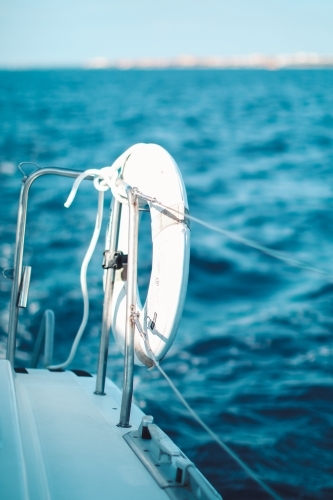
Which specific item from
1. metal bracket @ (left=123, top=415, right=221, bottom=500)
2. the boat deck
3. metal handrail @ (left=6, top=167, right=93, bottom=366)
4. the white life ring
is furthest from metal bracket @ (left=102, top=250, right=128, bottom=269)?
metal bracket @ (left=123, top=415, right=221, bottom=500)

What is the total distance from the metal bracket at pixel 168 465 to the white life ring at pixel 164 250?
238 mm

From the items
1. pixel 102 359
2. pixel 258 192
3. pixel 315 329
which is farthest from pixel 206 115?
pixel 102 359

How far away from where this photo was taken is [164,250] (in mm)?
1793

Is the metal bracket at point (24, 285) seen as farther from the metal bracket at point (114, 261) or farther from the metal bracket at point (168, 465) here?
the metal bracket at point (168, 465)

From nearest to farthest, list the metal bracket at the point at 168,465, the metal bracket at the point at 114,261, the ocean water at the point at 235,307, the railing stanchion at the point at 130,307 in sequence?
the metal bracket at the point at 168,465 → the railing stanchion at the point at 130,307 → the metal bracket at the point at 114,261 → the ocean water at the point at 235,307

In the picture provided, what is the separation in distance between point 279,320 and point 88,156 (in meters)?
10.4

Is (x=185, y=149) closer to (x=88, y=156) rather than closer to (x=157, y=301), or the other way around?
(x=88, y=156)

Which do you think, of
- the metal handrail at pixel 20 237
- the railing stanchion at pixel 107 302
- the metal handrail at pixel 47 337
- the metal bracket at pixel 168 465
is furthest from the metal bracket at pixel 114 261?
the metal handrail at pixel 47 337

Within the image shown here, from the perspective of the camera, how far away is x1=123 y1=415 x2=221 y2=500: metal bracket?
1373mm

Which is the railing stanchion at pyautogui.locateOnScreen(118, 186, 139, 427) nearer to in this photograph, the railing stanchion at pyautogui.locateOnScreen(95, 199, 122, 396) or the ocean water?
the railing stanchion at pyautogui.locateOnScreen(95, 199, 122, 396)

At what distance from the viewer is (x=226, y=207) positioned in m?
9.96

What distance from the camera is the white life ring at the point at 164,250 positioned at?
1.70 meters

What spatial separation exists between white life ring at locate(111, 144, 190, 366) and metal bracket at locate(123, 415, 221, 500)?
0.24m

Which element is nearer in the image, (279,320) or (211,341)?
(211,341)
